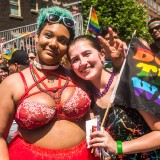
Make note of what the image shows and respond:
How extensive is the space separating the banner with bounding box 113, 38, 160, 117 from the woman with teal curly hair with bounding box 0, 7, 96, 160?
31 cm

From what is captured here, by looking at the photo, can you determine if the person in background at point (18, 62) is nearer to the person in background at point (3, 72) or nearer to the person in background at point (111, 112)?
the person in background at point (3, 72)

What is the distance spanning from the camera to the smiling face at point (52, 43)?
9.15ft

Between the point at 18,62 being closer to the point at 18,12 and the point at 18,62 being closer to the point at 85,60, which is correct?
the point at 85,60

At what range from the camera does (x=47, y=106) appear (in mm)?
2676

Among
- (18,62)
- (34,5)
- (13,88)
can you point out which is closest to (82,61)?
(13,88)

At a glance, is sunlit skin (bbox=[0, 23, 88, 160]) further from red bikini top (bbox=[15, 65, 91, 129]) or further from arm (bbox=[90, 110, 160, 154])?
arm (bbox=[90, 110, 160, 154])

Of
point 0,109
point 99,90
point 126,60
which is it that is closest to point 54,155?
point 0,109

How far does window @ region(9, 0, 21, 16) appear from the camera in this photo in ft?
66.6

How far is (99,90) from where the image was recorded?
10.2 ft

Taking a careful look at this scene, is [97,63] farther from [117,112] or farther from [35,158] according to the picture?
[35,158]

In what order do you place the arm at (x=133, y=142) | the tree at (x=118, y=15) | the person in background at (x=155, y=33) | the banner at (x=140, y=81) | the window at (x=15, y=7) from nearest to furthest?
the arm at (x=133, y=142)
the banner at (x=140, y=81)
the person in background at (x=155, y=33)
the window at (x=15, y=7)
the tree at (x=118, y=15)

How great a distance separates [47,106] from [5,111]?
31cm


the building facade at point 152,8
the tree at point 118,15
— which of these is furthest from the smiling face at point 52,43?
the building facade at point 152,8

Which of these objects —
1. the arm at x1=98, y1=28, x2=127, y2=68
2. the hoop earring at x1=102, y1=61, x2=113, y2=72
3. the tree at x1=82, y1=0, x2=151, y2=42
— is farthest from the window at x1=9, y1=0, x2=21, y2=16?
Result: the arm at x1=98, y1=28, x2=127, y2=68
